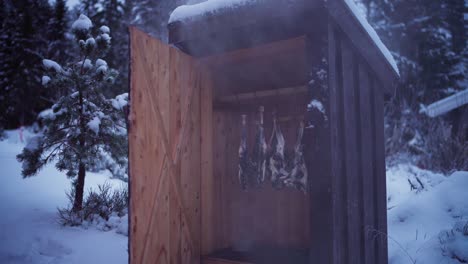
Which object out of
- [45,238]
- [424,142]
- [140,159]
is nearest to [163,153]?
[140,159]

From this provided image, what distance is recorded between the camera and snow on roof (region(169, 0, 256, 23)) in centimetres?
297

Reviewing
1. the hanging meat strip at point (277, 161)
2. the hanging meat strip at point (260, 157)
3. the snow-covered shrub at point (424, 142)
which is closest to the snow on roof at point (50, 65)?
the hanging meat strip at point (260, 157)

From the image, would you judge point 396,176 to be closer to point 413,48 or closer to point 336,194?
point 336,194

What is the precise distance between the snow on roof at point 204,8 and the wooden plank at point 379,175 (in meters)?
1.71

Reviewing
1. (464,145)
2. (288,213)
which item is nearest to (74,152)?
(288,213)

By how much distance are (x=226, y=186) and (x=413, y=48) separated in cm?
1533

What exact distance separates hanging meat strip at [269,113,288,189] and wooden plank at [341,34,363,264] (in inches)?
31.0

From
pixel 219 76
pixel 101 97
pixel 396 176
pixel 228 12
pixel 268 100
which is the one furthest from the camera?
pixel 396 176

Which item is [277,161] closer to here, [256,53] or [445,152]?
[256,53]

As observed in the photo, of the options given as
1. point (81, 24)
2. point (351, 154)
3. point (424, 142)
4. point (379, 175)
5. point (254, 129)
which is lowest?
point (379, 175)

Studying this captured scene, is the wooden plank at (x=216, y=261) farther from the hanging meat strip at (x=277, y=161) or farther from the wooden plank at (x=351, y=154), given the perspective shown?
the wooden plank at (x=351, y=154)

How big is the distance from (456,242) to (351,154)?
2.22 metres

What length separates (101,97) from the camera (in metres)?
5.33

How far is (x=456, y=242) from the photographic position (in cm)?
388
